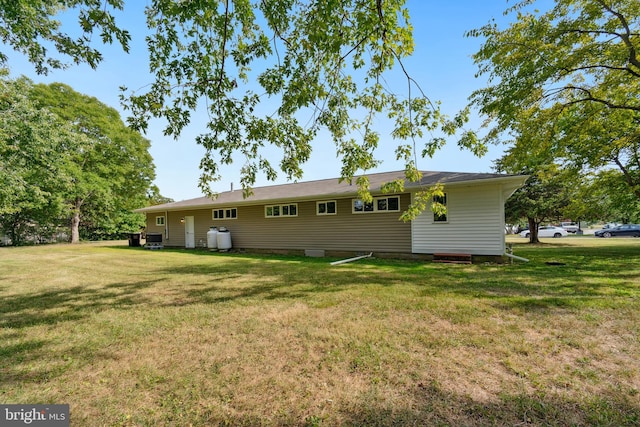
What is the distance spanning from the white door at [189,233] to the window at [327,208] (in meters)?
8.70

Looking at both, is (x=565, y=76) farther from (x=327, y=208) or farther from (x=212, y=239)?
(x=212, y=239)

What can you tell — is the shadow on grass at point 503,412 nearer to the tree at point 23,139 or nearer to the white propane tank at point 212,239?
the white propane tank at point 212,239

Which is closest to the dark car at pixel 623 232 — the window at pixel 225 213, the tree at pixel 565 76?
the tree at pixel 565 76

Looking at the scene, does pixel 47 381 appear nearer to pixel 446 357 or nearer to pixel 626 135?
pixel 446 357

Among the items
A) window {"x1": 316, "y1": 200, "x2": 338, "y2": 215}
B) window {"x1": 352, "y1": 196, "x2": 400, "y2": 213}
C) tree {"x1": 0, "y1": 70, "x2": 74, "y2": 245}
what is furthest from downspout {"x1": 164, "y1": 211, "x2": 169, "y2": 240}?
window {"x1": 352, "y1": 196, "x2": 400, "y2": 213}

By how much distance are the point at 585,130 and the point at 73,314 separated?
15300mm

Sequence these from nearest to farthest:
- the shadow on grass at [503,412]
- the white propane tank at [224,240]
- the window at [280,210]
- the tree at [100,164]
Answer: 1. the shadow on grass at [503,412]
2. the window at [280,210]
3. the white propane tank at [224,240]
4. the tree at [100,164]

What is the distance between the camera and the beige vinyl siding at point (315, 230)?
34.6 feet

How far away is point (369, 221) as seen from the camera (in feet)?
36.0

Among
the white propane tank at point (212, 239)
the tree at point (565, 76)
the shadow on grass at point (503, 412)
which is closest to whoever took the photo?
the shadow on grass at point (503, 412)

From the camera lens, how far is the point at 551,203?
687 inches

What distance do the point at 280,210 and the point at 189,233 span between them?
7047mm

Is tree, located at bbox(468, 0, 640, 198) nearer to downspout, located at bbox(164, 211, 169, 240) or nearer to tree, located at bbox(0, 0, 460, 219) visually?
tree, located at bbox(0, 0, 460, 219)

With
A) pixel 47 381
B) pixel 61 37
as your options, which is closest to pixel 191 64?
pixel 61 37
